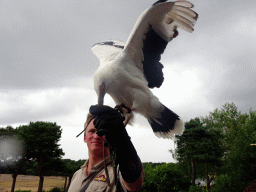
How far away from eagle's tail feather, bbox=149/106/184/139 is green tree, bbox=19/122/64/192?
12.0m

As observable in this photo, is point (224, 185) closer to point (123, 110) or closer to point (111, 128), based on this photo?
point (123, 110)

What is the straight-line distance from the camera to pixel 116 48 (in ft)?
8.84

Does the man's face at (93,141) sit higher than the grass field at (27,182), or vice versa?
the man's face at (93,141)

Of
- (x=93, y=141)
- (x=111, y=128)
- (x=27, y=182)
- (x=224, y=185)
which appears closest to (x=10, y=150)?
(x=27, y=182)

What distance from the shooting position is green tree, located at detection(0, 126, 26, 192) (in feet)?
41.2

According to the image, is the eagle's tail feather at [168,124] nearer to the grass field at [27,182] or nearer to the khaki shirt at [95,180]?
the khaki shirt at [95,180]

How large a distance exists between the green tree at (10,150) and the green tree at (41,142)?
0.41 metres

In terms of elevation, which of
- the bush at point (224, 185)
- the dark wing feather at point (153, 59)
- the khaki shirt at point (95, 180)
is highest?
the dark wing feather at point (153, 59)

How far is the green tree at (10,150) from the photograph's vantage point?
12.6m

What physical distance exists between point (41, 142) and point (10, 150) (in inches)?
85.4

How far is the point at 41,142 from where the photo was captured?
42.5ft

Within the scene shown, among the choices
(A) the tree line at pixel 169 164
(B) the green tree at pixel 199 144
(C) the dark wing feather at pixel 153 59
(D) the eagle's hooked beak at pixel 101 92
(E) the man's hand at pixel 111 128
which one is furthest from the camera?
(B) the green tree at pixel 199 144

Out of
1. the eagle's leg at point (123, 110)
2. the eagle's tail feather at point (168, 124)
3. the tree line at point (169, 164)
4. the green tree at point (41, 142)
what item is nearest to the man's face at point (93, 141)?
the eagle's leg at point (123, 110)

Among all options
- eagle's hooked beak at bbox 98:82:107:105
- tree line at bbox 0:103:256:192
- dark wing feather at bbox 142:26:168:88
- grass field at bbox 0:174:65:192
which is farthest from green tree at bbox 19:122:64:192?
eagle's hooked beak at bbox 98:82:107:105
